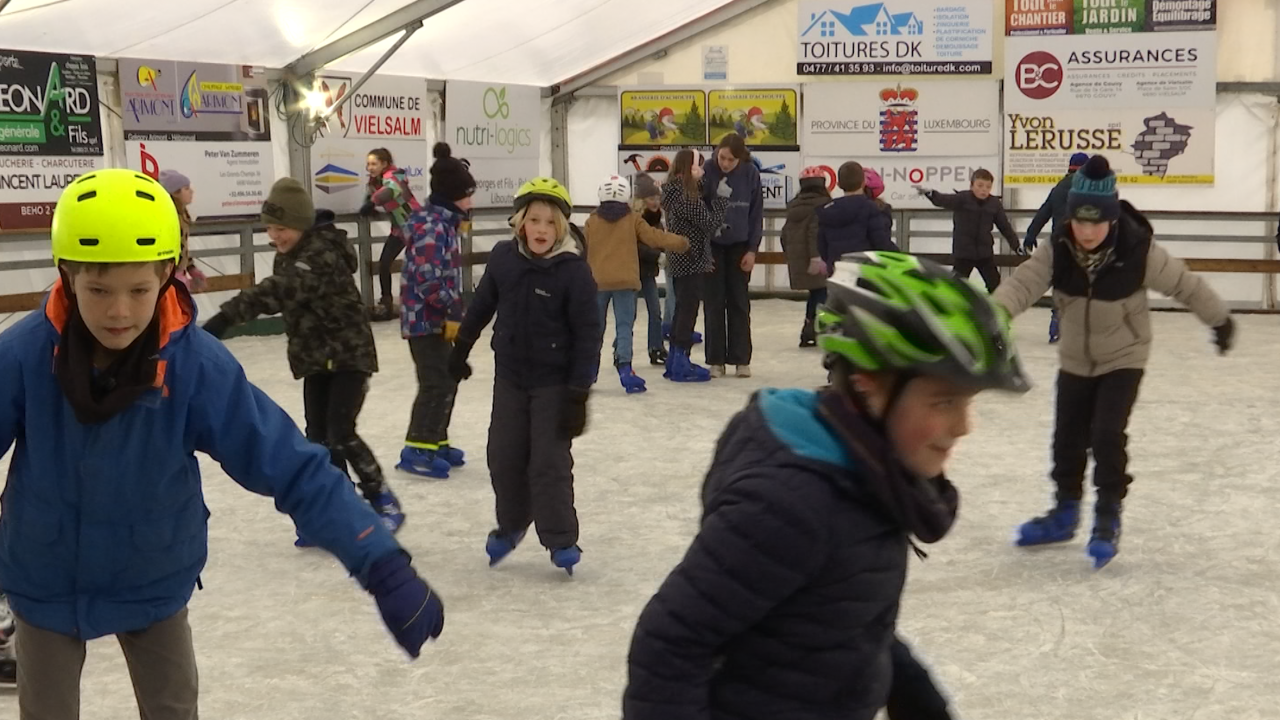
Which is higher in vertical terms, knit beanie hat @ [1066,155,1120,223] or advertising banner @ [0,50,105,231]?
advertising banner @ [0,50,105,231]

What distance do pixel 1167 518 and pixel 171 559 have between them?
14.9 ft

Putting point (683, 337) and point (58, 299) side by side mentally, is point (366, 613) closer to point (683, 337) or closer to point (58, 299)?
point (58, 299)

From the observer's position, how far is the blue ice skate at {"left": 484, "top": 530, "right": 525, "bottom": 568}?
204 inches

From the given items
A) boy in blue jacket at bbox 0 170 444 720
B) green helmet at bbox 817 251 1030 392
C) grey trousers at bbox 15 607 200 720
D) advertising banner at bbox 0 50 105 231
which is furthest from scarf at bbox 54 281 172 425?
advertising banner at bbox 0 50 105 231

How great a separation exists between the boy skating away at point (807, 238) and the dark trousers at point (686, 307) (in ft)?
4.23

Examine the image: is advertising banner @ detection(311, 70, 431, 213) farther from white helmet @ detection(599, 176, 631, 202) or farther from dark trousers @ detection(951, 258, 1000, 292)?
dark trousers @ detection(951, 258, 1000, 292)

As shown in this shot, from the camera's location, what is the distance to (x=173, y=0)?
33.8 feet

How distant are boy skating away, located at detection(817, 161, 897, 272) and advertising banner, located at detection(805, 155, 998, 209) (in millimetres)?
5006

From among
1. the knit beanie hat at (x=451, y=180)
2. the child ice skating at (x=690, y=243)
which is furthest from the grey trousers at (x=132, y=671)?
the child ice skating at (x=690, y=243)

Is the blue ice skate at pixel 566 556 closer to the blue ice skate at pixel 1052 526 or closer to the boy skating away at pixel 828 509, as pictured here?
the blue ice skate at pixel 1052 526

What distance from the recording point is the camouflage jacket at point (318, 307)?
526cm

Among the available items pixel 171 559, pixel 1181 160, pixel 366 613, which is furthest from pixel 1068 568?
pixel 1181 160

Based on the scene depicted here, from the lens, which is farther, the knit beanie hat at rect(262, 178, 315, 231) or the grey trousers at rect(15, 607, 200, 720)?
the knit beanie hat at rect(262, 178, 315, 231)

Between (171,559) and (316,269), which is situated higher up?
(316,269)
